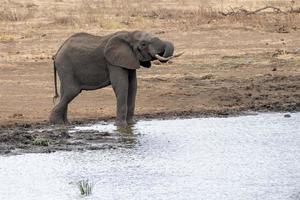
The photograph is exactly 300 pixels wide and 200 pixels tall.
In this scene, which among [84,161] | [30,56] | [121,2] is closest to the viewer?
[84,161]

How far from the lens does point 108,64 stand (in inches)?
555

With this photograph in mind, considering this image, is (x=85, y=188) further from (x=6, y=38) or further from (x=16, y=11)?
(x=16, y=11)

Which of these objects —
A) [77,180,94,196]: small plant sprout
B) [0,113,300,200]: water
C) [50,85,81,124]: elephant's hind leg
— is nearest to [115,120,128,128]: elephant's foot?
[0,113,300,200]: water

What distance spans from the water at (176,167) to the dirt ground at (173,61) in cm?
164

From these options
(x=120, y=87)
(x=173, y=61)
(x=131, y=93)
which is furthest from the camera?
(x=173, y=61)

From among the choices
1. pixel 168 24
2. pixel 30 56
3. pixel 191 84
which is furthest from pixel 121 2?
pixel 191 84

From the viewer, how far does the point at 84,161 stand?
38.3 ft

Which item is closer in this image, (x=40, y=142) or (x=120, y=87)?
(x=40, y=142)

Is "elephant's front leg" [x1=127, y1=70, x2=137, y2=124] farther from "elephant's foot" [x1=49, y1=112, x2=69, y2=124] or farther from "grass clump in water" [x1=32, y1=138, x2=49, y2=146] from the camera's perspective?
"grass clump in water" [x1=32, y1=138, x2=49, y2=146]

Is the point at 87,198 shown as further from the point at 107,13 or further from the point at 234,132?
the point at 107,13

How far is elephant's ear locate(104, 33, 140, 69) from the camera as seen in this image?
13.9 metres

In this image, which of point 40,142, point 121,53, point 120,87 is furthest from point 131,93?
point 40,142

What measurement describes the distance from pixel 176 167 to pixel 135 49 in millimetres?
3134

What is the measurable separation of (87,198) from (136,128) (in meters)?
4.35
